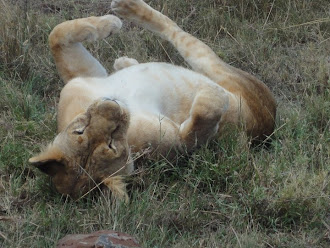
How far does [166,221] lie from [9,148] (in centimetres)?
109

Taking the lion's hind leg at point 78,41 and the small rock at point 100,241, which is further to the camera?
the lion's hind leg at point 78,41

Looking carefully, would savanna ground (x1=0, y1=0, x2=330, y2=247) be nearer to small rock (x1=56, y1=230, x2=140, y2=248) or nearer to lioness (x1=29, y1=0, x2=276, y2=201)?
lioness (x1=29, y1=0, x2=276, y2=201)

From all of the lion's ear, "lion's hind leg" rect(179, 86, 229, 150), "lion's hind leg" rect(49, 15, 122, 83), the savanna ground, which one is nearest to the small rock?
the savanna ground

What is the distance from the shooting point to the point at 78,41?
192 inches

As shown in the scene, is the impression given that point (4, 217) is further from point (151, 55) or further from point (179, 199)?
point (151, 55)

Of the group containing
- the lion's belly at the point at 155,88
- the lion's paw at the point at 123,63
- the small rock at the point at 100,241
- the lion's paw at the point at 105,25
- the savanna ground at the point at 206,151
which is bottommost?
the savanna ground at the point at 206,151

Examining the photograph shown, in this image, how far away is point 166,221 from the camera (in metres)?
3.84

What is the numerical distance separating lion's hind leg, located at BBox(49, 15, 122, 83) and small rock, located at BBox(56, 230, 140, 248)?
182 cm

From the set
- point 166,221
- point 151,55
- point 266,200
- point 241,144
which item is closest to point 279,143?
point 241,144

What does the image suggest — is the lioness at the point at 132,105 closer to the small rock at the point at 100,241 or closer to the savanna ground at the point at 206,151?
the savanna ground at the point at 206,151

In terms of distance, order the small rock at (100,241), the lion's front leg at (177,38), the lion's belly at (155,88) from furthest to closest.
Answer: the lion's front leg at (177,38), the lion's belly at (155,88), the small rock at (100,241)

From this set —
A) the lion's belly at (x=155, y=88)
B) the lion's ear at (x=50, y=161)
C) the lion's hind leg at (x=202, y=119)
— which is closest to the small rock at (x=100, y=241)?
the lion's ear at (x=50, y=161)

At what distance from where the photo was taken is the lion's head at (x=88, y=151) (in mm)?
3842

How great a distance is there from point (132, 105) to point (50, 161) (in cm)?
77
